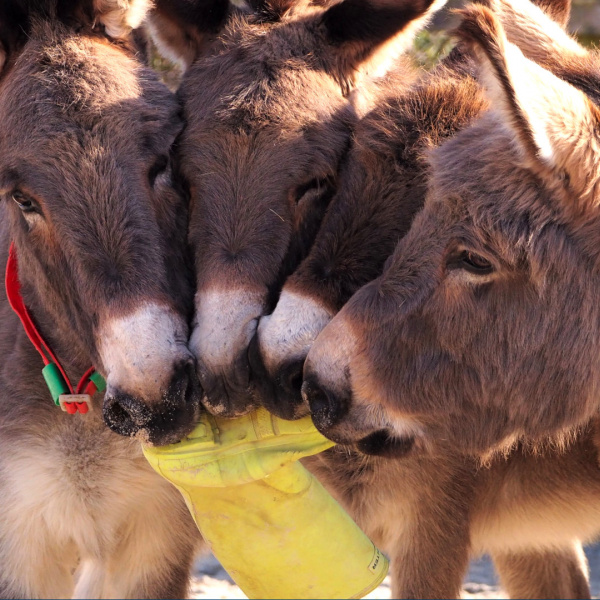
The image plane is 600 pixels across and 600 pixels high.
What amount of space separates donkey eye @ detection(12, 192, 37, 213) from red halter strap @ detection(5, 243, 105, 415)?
0.57 metres

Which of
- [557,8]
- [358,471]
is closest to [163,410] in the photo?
[358,471]

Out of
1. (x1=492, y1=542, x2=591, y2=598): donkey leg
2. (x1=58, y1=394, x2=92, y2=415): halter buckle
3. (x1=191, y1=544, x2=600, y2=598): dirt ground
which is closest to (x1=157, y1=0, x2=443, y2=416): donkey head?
(x1=58, y1=394, x2=92, y2=415): halter buckle

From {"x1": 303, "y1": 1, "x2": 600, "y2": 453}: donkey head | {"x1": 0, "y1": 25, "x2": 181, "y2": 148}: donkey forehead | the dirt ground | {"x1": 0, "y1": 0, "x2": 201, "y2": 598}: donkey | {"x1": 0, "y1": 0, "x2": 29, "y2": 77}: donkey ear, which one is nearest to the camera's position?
{"x1": 303, "y1": 1, "x2": 600, "y2": 453}: donkey head

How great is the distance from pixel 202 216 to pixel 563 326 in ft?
4.25

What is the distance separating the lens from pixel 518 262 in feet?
8.70

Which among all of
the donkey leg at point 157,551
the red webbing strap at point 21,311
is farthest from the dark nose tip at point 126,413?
the donkey leg at point 157,551

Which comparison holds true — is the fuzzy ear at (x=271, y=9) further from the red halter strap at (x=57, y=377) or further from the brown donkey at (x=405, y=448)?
the red halter strap at (x=57, y=377)

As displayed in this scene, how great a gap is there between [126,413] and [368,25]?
1.73m

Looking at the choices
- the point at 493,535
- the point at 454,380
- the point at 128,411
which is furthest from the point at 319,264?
the point at 493,535

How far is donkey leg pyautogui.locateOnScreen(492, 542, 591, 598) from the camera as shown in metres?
4.88

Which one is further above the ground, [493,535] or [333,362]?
[333,362]

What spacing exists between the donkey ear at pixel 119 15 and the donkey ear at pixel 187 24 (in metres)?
0.11

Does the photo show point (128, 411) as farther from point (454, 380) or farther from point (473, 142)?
point (473, 142)

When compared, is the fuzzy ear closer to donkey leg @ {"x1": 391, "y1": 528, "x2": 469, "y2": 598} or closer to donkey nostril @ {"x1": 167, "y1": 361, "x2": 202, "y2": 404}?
donkey nostril @ {"x1": 167, "y1": 361, "x2": 202, "y2": 404}
